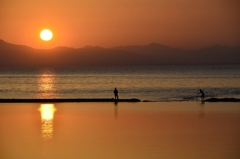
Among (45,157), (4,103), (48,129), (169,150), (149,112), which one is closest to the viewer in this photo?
(45,157)

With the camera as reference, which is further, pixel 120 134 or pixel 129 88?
pixel 129 88

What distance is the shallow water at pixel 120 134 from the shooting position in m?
17.7

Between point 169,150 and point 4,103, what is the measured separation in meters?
24.5

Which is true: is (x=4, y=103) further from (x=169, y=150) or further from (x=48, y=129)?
(x=169, y=150)

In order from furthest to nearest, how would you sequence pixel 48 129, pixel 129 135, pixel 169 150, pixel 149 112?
pixel 149 112
pixel 48 129
pixel 129 135
pixel 169 150

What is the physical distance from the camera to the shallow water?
17656 mm

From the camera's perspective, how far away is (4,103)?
3994 cm

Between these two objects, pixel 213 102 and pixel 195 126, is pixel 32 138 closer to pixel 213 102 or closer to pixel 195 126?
pixel 195 126

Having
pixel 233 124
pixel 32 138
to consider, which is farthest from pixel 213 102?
pixel 32 138

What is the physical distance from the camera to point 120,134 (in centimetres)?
2180

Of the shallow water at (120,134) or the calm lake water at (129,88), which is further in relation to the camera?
the calm lake water at (129,88)

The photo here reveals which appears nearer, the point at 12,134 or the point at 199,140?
the point at 199,140

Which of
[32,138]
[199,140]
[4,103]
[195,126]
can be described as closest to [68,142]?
[32,138]

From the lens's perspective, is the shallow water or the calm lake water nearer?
the shallow water
